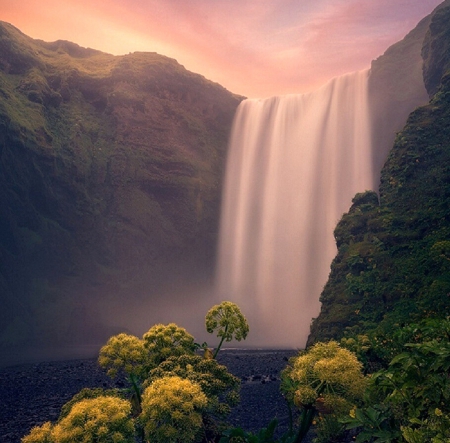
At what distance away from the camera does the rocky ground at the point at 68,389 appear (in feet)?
50.9

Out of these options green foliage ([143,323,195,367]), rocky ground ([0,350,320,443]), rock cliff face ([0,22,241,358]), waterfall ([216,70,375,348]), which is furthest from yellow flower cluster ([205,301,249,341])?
rock cliff face ([0,22,241,358])

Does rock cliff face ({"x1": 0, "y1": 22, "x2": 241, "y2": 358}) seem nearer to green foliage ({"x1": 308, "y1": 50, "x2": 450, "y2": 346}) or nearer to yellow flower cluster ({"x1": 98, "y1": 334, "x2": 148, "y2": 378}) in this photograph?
green foliage ({"x1": 308, "y1": 50, "x2": 450, "y2": 346})

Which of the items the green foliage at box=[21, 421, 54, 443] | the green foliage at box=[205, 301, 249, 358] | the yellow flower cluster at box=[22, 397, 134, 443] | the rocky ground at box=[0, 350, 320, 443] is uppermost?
the green foliage at box=[205, 301, 249, 358]

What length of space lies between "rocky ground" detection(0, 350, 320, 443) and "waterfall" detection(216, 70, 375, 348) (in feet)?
70.6

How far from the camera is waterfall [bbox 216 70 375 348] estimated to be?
54531 millimetres

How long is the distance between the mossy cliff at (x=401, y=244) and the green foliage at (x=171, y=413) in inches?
488

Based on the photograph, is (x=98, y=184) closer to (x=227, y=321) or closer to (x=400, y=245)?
(x=400, y=245)

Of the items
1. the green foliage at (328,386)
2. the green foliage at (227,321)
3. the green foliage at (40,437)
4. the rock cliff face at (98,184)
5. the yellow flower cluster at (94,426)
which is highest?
the rock cliff face at (98,184)

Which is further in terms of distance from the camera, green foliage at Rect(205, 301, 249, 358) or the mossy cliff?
the mossy cliff

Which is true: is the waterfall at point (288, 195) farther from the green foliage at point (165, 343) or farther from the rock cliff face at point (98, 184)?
the green foliage at point (165, 343)

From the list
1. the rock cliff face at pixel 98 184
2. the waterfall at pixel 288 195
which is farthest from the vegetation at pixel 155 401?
the rock cliff face at pixel 98 184

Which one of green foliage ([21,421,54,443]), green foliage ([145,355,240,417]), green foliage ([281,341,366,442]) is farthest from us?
green foliage ([145,355,240,417])

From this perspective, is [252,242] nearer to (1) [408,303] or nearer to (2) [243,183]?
(2) [243,183]

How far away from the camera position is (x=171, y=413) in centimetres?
495
